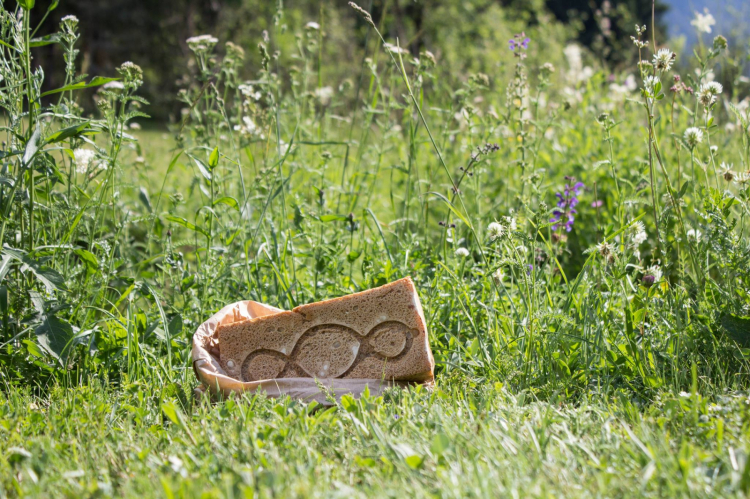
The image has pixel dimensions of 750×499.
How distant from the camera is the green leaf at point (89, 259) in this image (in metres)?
1.89

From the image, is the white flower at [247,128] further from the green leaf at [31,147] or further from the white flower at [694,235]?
the white flower at [694,235]

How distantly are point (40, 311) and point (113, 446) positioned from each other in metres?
0.63

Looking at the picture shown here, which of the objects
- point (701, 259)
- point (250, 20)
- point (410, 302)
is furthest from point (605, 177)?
point (250, 20)

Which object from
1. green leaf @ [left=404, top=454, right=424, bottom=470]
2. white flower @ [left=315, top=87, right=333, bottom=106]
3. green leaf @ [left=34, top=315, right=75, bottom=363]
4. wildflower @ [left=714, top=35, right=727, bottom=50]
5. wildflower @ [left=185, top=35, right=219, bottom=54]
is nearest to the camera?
green leaf @ [left=404, top=454, right=424, bottom=470]

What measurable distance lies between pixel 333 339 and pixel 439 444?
2.30ft

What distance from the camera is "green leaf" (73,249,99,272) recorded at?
6.21 feet

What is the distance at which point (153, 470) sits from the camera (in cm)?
131

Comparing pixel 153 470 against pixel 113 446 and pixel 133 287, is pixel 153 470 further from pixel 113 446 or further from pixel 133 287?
pixel 133 287

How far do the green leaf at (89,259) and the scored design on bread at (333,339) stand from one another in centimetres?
44

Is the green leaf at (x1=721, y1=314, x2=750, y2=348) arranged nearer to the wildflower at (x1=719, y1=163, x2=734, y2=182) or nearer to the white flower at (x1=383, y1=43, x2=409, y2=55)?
the wildflower at (x1=719, y1=163, x2=734, y2=182)

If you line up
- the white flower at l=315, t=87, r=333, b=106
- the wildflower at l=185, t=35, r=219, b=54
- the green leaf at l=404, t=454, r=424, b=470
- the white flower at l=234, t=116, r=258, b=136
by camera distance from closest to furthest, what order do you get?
the green leaf at l=404, t=454, r=424, b=470 < the wildflower at l=185, t=35, r=219, b=54 < the white flower at l=234, t=116, r=258, b=136 < the white flower at l=315, t=87, r=333, b=106

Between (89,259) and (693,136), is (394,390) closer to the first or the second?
(89,259)

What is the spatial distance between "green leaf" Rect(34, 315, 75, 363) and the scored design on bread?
1.45 feet

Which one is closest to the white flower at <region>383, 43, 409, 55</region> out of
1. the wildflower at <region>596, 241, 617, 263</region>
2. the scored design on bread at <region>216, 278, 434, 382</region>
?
the scored design on bread at <region>216, 278, 434, 382</region>
